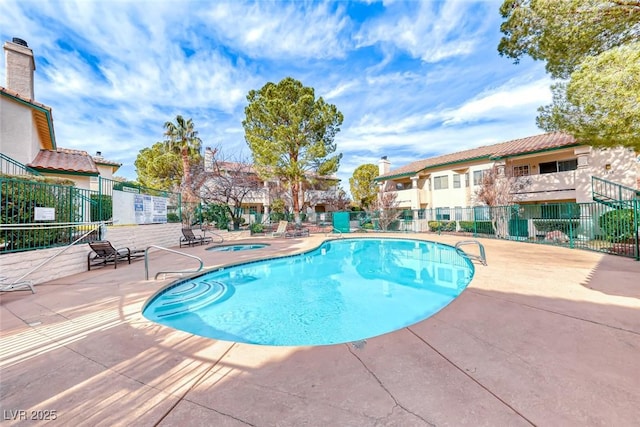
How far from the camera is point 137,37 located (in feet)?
30.3

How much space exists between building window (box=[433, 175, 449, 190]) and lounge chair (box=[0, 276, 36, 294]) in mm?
24233

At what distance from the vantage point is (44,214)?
6531 millimetres

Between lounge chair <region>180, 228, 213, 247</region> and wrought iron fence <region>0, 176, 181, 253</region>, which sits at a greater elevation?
wrought iron fence <region>0, 176, 181, 253</region>

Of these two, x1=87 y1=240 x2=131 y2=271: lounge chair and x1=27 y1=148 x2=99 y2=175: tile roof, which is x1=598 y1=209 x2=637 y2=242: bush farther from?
x1=27 y1=148 x2=99 y2=175: tile roof

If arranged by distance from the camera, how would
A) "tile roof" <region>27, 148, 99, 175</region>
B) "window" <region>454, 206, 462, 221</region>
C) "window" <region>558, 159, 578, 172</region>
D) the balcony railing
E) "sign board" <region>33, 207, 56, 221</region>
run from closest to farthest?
"sign board" <region>33, 207, 56, 221</region> < "tile roof" <region>27, 148, 99, 175</region> < the balcony railing < "window" <region>558, 159, 578, 172</region> < "window" <region>454, 206, 462, 221</region>

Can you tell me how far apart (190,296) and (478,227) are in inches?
734

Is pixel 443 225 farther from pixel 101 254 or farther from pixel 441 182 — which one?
pixel 101 254

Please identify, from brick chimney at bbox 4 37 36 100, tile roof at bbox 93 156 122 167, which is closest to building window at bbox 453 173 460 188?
brick chimney at bbox 4 37 36 100

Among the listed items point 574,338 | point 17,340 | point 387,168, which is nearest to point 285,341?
point 17,340

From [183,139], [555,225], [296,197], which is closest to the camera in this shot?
[555,225]

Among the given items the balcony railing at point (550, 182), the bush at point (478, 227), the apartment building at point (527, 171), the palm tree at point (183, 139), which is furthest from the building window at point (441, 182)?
the palm tree at point (183, 139)

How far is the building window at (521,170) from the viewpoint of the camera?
1778cm

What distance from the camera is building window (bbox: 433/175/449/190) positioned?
21.9 m

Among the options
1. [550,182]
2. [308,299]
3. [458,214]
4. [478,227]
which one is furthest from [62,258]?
[550,182]
